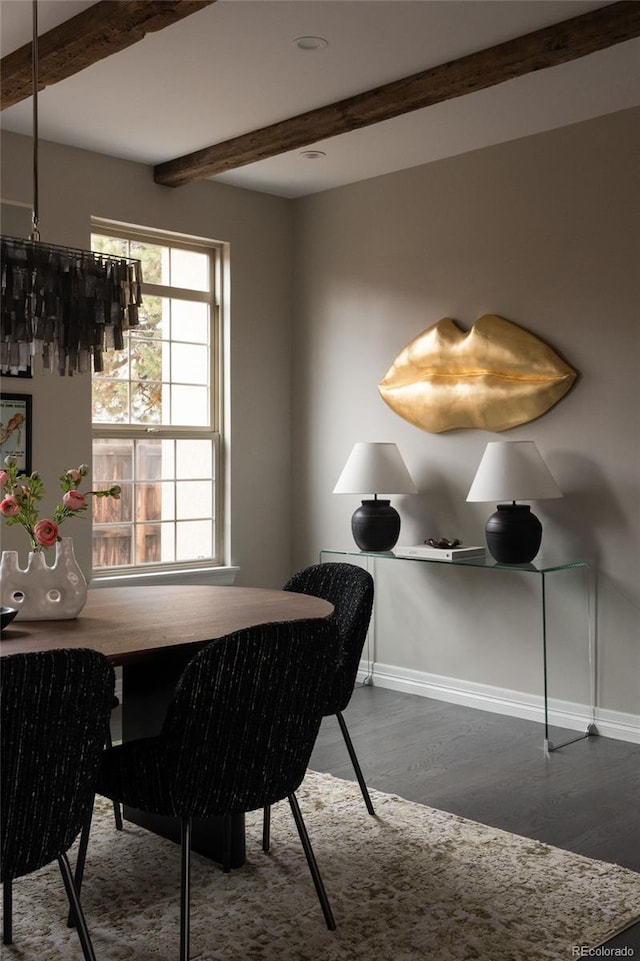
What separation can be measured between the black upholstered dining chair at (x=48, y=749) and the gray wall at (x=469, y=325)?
9.76ft

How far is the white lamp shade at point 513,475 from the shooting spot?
14.3 ft

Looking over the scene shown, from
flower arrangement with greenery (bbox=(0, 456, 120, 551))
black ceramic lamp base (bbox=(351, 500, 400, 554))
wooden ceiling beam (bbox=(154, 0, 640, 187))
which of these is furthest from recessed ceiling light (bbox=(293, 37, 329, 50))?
black ceramic lamp base (bbox=(351, 500, 400, 554))

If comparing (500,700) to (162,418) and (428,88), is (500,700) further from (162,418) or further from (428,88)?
(428,88)

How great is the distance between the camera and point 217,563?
568cm

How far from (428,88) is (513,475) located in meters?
1.68

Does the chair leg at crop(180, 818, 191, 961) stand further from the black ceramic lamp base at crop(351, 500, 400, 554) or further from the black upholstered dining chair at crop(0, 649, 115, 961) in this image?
the black ceramic lamp base at crop(351, 500, 400, 554)

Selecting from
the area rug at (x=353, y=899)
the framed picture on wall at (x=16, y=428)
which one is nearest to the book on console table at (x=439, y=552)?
the area rug at (x=353, y=899)

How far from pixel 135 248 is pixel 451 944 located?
3.99 metres

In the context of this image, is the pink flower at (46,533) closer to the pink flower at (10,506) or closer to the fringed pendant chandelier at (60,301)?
the pink flower at (10,506)

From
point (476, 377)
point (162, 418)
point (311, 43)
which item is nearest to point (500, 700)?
point (476, 377)

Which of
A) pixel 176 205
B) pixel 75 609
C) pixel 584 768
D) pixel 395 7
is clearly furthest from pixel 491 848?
pixel 176 205

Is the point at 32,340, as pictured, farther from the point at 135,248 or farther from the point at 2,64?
the point at 135,248

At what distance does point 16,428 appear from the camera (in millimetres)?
4668

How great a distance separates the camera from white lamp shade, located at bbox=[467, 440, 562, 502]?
14.3ft
